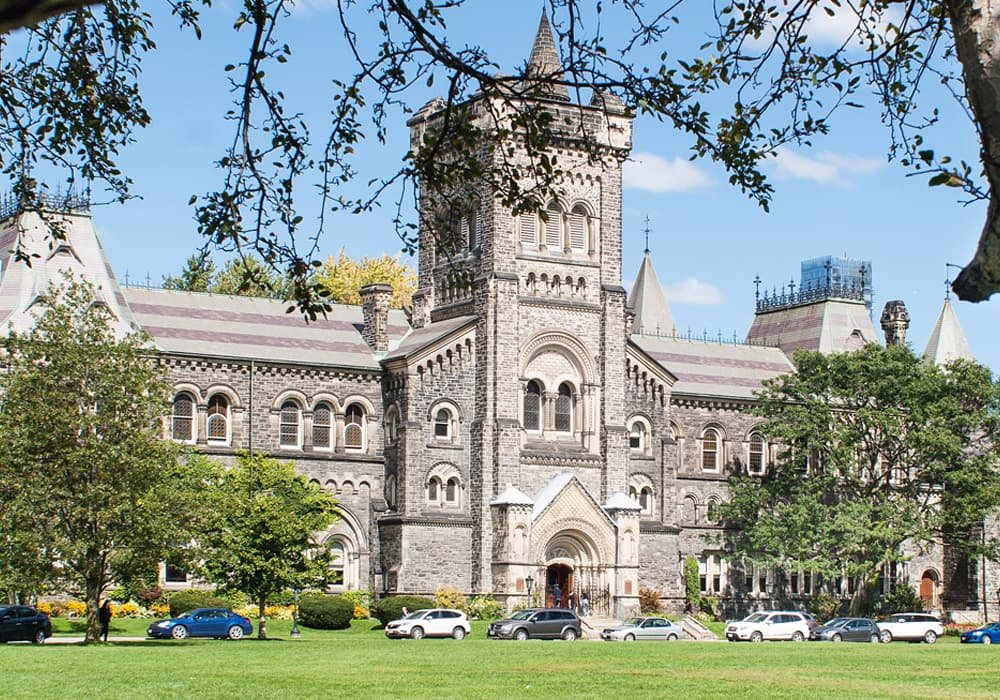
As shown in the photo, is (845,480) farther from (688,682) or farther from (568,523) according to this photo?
(688,682)

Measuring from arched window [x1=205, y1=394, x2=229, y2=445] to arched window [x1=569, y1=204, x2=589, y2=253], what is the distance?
16.5 metres

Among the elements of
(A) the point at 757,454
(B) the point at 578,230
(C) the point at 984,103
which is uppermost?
(B) the point at 578,230

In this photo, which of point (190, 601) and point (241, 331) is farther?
point (241, 331)

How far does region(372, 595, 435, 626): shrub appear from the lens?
195ft

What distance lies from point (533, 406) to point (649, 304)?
27.4 metres

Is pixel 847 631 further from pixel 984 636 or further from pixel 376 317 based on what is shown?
pixel 376 317

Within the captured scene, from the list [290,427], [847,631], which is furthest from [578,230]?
[847,631]

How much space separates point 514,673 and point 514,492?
28.8 metres

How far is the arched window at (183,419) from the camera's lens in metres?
63.2

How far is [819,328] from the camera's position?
8662 centimetres

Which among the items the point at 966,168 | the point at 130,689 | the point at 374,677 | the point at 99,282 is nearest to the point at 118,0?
the point at 966,168

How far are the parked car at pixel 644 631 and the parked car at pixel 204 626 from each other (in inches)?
519

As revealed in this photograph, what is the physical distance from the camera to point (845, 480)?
234 feet

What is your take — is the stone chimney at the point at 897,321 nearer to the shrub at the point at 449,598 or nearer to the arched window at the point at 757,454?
the arched window at the point at 757,454
